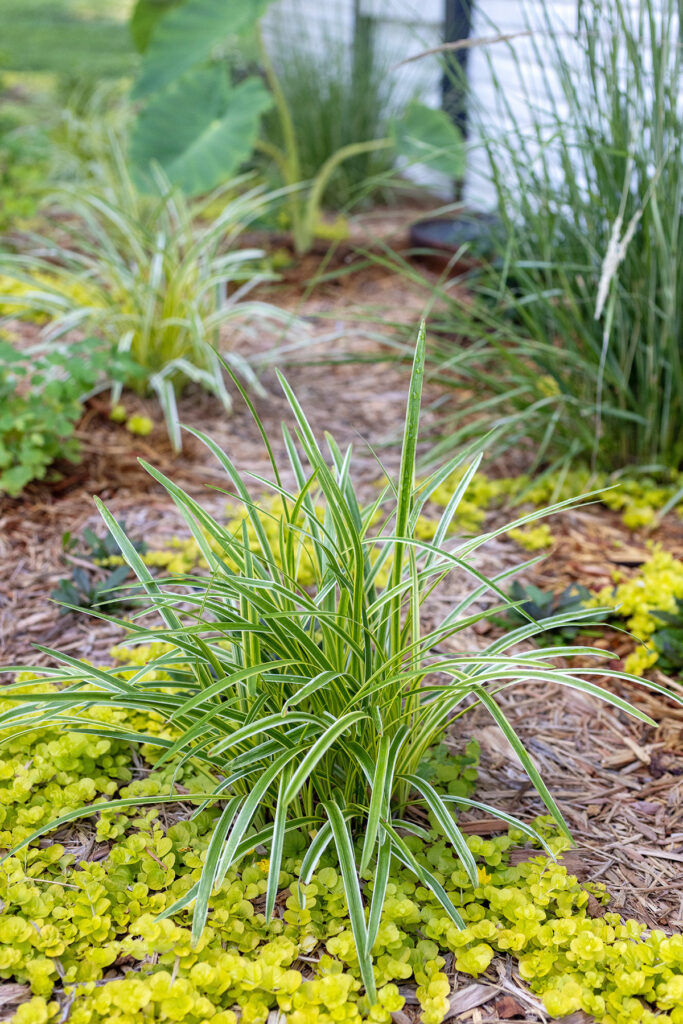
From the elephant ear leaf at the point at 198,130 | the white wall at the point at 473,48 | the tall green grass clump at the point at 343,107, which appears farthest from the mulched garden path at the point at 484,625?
the tall green grass clump at the point at 343,107

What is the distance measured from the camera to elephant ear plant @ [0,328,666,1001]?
1245mm

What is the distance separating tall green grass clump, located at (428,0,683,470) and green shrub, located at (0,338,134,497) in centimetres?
108

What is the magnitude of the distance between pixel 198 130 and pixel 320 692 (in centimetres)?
341

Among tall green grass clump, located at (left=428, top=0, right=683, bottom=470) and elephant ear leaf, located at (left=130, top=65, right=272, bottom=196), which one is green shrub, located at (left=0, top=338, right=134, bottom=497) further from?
elephant ear leaf, located at (left=130, top=65, right=272, bottom=196)

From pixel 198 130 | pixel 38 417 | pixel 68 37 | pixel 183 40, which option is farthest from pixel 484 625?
pixel 68 37

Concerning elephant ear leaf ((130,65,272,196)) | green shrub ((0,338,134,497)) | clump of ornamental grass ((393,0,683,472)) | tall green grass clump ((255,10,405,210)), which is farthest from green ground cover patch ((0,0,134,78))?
clump of ornamental grass ((393,0,683,472))

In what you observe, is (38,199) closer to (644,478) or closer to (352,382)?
(352,382)

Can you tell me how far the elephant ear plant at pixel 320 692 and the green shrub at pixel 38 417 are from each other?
971mm

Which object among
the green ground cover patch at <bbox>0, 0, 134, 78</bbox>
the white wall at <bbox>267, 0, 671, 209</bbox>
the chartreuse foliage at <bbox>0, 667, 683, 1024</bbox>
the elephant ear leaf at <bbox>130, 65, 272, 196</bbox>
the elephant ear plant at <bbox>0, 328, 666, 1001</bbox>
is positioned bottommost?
the chartreuse foliage at <bbox>0, 667, 683, 1024</bbox>

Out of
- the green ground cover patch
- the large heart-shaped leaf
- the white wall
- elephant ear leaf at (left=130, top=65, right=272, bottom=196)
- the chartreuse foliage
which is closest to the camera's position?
the chartreuse foliage

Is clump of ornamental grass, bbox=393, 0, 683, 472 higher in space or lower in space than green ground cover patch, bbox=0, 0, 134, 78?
lower

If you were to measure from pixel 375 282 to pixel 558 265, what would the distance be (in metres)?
2.18

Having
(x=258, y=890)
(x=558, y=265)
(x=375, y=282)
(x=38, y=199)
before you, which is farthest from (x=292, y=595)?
(x=38, y=199)

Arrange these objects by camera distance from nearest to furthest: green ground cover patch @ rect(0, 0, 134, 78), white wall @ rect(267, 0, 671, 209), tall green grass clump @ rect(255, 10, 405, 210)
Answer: white wall @ rect(267, 0, 671, 209)
tall green grass clump @ rect(255, 10, 405, 210)
green ground cover patch @ rect(0, 0, 134, 78)
